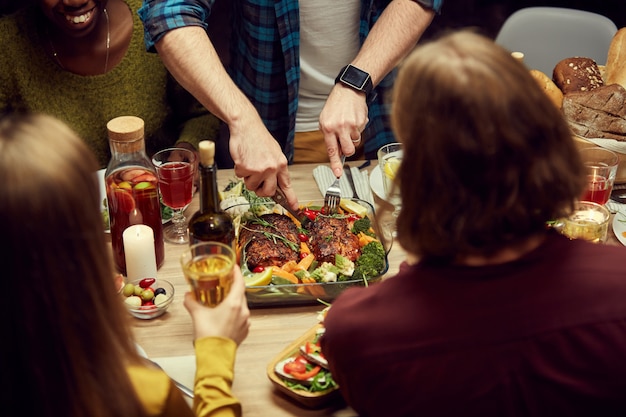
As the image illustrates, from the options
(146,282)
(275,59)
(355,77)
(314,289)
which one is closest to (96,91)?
(275,59)

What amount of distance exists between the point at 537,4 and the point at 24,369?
12.9ft

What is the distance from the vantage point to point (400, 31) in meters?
2.35

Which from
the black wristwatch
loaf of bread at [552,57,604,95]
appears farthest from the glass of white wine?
loaf of bread at [552,57,604,95]

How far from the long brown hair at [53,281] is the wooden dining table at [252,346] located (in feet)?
1.32

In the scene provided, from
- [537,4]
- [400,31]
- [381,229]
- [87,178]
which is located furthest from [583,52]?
[87,178]

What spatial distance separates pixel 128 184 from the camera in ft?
5.66

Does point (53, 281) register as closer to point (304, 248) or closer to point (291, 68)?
point (304, 248)

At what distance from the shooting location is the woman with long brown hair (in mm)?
945

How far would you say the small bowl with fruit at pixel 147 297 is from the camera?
1.63 meters

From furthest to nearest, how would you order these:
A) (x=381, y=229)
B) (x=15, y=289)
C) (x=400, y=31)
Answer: (x=400, y=31), (x=381, y=229), (x=15, y=289)

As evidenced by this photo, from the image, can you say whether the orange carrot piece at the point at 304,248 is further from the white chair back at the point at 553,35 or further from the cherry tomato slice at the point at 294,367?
the white chair back at the point at 553,35

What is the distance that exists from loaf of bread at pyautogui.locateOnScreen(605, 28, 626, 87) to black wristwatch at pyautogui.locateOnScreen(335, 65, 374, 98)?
0.84m

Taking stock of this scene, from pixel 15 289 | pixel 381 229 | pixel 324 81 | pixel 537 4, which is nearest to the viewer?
pixel 15 289

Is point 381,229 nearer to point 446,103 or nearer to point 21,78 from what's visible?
point 446,103
